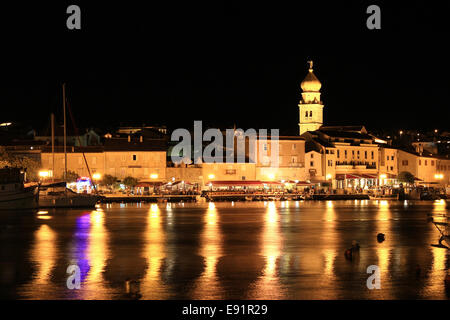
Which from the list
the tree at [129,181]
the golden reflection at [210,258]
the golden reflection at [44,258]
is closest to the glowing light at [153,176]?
the tree at [129,181]

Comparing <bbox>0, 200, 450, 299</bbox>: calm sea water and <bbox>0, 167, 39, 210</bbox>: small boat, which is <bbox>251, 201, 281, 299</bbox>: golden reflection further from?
<bbox>0, 167, 39, 210</bbox>: small boat

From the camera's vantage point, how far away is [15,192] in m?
58.0

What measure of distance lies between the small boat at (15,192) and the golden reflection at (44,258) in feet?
49.1

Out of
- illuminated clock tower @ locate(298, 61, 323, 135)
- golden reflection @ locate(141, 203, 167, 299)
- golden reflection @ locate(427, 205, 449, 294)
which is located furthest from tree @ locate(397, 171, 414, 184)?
golden reflection @ locate(427, 205, 449, 294)

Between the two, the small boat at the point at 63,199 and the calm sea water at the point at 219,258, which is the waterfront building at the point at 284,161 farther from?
the calm sea water at the point at 219,258

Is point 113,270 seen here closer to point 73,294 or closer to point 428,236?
point 73,294

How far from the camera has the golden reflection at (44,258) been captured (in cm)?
2297

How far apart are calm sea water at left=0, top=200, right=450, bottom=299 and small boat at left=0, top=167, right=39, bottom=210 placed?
8057 millimetres

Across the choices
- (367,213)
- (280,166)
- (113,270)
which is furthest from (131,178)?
(113,270)

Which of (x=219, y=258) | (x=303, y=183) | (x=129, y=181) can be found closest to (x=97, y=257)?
(x=219, y=258)

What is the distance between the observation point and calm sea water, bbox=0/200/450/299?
22.4 meters
